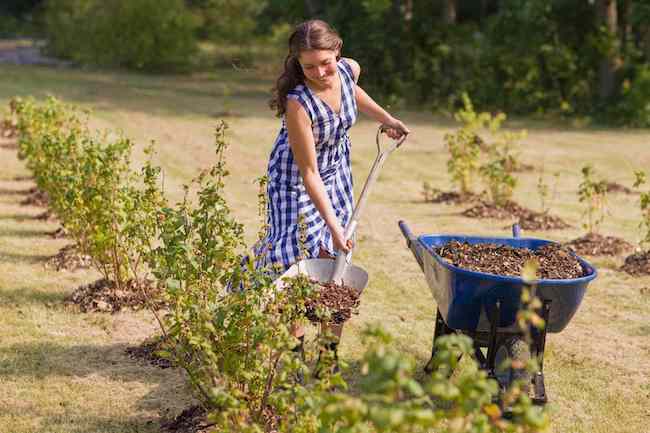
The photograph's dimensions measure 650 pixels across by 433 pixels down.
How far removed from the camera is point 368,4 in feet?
58.6

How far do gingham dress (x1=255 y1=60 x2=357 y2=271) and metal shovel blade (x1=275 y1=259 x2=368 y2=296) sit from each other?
8cm

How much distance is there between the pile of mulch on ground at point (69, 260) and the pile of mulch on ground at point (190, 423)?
2.67 metres

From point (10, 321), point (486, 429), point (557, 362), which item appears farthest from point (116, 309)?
point (486, 429)

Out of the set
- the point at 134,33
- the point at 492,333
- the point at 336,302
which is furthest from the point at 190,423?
the point at 134,33

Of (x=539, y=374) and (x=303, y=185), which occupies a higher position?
(x=303, y=185)

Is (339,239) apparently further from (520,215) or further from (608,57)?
(608,57)

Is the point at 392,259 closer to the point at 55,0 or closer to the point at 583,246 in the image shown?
the point at 583,246

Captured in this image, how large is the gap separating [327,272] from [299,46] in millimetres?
1008

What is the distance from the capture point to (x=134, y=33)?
934 inches

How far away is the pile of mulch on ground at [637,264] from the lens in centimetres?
673

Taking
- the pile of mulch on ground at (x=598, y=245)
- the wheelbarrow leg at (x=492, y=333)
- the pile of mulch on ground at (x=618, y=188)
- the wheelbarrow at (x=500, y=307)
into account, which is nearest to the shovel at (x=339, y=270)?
the wheelbarrow at (x=500, y=307)

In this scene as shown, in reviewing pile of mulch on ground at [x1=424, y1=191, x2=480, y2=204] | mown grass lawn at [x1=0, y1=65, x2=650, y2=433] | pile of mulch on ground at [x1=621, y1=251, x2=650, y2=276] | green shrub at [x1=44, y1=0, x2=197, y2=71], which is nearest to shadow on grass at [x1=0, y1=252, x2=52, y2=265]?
mown grass lawn at [x1=0, y1=65, x2=650, y2=433]

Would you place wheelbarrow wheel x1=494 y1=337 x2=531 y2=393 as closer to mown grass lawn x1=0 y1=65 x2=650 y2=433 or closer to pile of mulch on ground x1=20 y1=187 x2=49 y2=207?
mown grass lawn x1=0 y1=65 x2=650 y2=433

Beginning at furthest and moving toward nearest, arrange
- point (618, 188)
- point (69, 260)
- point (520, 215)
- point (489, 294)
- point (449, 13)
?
point (449, 13)
point (618, 188)
point (520, 215)
point (69, 260)
point (489, 294)
